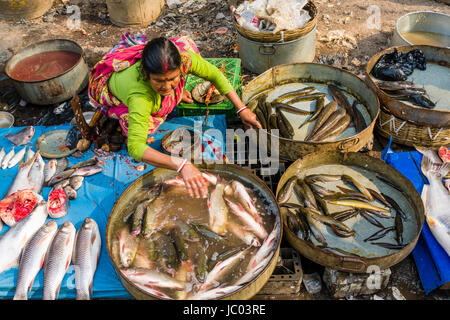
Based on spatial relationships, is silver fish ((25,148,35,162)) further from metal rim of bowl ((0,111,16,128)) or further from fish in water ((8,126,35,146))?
metal rim of bowl ((0,111,16,128))

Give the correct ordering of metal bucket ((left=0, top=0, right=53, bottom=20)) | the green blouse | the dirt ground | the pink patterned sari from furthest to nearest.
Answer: metal bucket ((left=0, top=0, right=53, bottom=20)) → the dirt ground → the pink patterned sari → the green blouse

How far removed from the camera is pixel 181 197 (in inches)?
136

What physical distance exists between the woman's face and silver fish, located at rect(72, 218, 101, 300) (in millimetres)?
1409

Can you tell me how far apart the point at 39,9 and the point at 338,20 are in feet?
A: 19.5

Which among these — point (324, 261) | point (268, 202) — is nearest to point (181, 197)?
point (268, 202)

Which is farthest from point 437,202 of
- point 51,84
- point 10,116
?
point 10,116

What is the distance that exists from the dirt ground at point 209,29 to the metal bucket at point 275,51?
0.30 meters

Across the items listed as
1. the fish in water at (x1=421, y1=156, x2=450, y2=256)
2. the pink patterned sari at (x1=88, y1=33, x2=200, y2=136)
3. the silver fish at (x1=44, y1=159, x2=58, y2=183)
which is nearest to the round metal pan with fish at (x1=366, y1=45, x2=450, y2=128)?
the fish in water at (x1=421, y1=156, x2=450, y2=256)

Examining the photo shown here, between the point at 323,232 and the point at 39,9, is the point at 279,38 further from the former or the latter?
the point at 39,9

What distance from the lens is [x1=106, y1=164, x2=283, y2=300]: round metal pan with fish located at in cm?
268

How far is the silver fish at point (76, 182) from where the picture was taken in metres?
3.77

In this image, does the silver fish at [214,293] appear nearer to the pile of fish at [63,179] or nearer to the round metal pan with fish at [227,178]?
the round metal pan with fish at [227,178]

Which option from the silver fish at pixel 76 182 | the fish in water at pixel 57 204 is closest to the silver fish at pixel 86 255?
the fish in water at pixel 57 204
